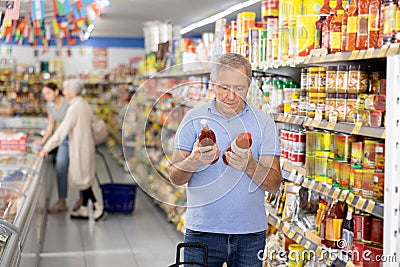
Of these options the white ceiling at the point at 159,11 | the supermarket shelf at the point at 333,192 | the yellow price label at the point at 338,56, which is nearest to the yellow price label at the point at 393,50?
the yellow price label at the point at 338,56

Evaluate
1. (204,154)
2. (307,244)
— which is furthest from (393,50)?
(307,244)

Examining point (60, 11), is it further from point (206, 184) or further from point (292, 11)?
point (206, 184)

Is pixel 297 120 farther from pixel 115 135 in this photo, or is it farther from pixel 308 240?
pixel 115 135

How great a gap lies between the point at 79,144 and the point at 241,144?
5.39 metres

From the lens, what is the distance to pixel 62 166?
8398 millimetres

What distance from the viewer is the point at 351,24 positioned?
323 cm

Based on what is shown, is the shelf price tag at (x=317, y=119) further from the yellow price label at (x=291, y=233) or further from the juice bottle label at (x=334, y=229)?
the yellow price label at (x=291, y=233)

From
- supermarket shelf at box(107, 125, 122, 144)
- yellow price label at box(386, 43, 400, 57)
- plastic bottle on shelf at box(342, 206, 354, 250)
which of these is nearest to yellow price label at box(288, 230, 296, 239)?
plastic bottle on shelf at box(342, 206, 354, 250)

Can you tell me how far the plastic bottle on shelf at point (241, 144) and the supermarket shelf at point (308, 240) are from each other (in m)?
0.99

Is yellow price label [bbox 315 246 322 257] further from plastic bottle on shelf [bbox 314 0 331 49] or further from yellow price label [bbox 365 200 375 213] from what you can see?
plastic bottle on shelf [bbox 314 0 331 49]

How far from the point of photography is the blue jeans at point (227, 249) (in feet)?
9.61

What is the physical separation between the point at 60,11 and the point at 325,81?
9.16 feet

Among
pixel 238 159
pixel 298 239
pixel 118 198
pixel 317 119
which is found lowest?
pixel 118 198

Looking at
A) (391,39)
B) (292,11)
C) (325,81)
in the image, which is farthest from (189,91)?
(391,39)
